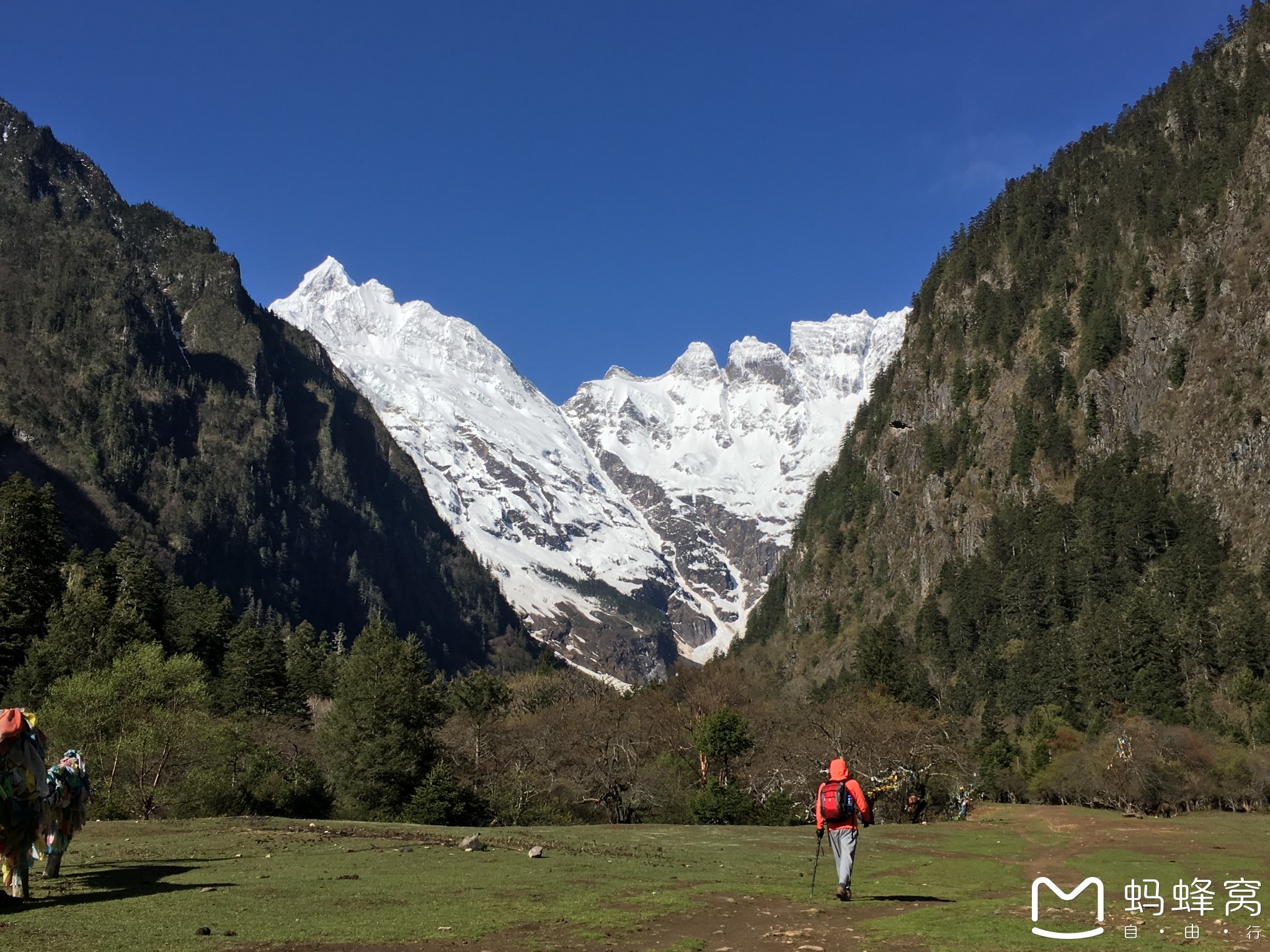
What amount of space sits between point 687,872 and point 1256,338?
497 ft

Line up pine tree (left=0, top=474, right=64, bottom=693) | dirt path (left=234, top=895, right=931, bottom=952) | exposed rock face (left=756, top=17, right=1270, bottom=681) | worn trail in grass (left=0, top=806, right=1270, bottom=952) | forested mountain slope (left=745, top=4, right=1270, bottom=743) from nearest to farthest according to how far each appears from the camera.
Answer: dirt path (left=234, top=895, right=931, bottom=952) → worn trail in grass (left=0, top=806, right=1270, bottom=952) → pine tree (left=0, top=474, right=64, bottom=693) → forested mountain slope (left=745, top=4, right=1270, bottom=743) → exposed rock face (left=756, top=17, right=1270, bottom=681)

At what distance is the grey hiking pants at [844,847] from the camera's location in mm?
22047

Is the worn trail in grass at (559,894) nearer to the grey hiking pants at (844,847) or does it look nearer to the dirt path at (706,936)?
the dirt path at (706,936)

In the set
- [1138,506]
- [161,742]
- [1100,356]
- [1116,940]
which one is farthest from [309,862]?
[1100,356]

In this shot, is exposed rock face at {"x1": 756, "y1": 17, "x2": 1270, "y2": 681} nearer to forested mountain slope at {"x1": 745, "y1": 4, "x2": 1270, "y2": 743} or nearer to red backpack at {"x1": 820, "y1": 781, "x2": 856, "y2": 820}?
forested mountain slope at {"x1": 745, "y1": 4, "x2": 1270, "y2": 743}

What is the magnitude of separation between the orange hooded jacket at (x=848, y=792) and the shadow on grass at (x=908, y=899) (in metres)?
2.68

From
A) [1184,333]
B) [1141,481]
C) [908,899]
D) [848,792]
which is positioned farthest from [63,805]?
[1184,333]

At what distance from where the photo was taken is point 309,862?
29.0 meters

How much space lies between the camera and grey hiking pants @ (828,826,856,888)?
2205cm

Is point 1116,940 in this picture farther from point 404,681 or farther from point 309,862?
point 404,681

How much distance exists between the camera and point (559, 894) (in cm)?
2350

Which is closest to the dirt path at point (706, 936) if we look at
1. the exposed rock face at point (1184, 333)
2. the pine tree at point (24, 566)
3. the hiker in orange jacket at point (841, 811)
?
the hiker in orange jacket at point (841, 811)

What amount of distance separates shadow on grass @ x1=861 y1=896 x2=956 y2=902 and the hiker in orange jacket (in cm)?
157

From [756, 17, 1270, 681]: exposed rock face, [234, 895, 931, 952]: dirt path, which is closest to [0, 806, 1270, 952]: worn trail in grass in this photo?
[234, 895, 931, 952]: dirt path
